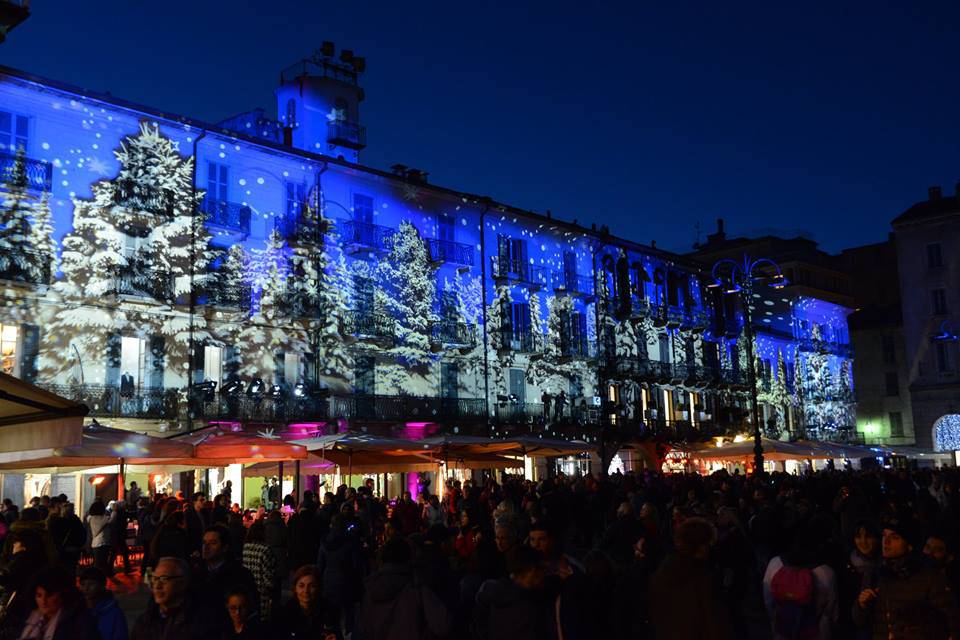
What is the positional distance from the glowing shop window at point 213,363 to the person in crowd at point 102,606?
24894 mm

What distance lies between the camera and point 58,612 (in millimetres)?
6254

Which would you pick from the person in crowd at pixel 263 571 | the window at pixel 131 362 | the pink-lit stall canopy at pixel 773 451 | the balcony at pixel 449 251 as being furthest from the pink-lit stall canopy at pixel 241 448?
the balcony at pixel 449 251

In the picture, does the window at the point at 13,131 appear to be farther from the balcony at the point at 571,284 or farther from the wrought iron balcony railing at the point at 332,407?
the balcony at the point at 571,284

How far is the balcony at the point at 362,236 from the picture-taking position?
35.8 meters

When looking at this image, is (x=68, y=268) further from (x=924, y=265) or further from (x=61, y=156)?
(x=924, y=265)

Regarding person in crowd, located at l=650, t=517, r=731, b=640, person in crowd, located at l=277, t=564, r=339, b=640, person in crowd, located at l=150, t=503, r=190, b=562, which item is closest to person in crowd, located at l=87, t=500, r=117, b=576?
person in crowd, located at l=150, t=503, r=190, b=562

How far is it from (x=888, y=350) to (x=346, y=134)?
44858 millimetres

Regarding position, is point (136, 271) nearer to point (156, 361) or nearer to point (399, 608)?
point (156, 361)

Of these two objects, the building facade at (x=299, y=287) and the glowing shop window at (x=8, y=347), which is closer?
the glowing shop window at (x=8, y=347)

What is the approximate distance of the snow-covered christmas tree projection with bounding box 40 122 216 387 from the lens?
28.7 metres

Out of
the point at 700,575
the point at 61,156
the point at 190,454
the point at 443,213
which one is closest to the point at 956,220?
the point at 443,213

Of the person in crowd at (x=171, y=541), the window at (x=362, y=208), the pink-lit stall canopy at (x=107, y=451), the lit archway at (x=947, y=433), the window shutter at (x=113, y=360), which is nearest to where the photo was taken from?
the person in crowd at (x=171, y=541)

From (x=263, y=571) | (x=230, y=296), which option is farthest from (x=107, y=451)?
(x=230, y=296)

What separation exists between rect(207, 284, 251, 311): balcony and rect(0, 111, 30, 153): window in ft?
22.0
